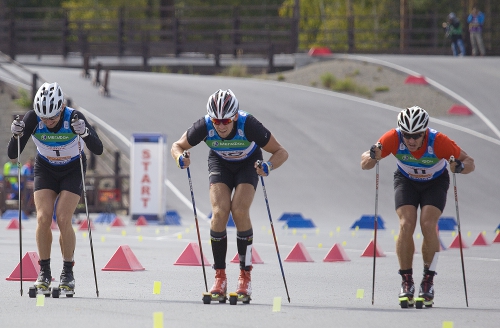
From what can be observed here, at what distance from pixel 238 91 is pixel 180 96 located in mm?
2132

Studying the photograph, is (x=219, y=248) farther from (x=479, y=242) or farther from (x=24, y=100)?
(x=24, y=100)

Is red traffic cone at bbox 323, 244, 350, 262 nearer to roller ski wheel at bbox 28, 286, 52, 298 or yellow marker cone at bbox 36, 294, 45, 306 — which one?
roller ski wheel at bbox 28, 286, 52, 298

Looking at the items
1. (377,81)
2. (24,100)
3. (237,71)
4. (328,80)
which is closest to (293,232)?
(24,100)

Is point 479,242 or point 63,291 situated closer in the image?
point 63,291

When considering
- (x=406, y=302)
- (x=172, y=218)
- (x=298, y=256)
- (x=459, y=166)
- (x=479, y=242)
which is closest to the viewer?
(x=406, y=302)

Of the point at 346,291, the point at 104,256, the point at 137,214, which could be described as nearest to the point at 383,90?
the point at 137,214

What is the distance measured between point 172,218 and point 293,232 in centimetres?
372

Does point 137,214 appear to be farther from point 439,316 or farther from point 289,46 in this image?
point 289,46

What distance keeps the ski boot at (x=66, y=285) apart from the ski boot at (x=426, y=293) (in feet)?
10.9

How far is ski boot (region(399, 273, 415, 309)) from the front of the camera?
8641 mm

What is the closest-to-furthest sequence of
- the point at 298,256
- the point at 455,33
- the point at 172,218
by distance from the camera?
the point at 298,256 → the point at 172,218 → the point at 455,33

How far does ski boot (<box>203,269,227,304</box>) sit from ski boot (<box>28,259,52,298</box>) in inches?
63.4

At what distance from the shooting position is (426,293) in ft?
28.8

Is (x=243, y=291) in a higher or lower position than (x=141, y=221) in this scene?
higher
